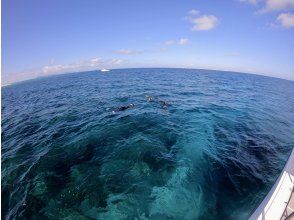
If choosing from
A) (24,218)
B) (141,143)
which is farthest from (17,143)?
(141,143)

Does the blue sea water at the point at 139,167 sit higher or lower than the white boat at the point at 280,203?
lower

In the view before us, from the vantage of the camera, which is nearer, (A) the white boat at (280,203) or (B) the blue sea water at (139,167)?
(A) the white boat at (280,203)

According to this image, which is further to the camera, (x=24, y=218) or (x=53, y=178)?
(x=53, y=178)

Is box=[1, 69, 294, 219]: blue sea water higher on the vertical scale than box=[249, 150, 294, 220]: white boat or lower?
lower

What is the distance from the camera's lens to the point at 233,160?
1250 centimetres

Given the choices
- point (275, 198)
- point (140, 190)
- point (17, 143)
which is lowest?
point (17, 143)

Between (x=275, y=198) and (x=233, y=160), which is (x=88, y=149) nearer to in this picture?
(x=233, y=160)

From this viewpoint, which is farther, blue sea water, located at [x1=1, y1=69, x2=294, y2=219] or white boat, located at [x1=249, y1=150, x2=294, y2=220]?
blue sea water, located at [x1=1, y1=69, x2=294, y2=219]

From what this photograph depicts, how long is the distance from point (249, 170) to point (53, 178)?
11.6 m

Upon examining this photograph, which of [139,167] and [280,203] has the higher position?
[280,203]

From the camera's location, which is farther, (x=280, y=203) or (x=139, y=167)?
(x=139, y=167)

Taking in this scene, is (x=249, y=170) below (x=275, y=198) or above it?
below

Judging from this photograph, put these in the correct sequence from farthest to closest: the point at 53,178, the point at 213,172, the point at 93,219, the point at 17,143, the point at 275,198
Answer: the point at 17,143 < the point at 213,172 < the point at 53,178 < the point at 93,219 < the point at 275,198

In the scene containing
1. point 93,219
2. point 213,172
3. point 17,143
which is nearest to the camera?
point 93,219
